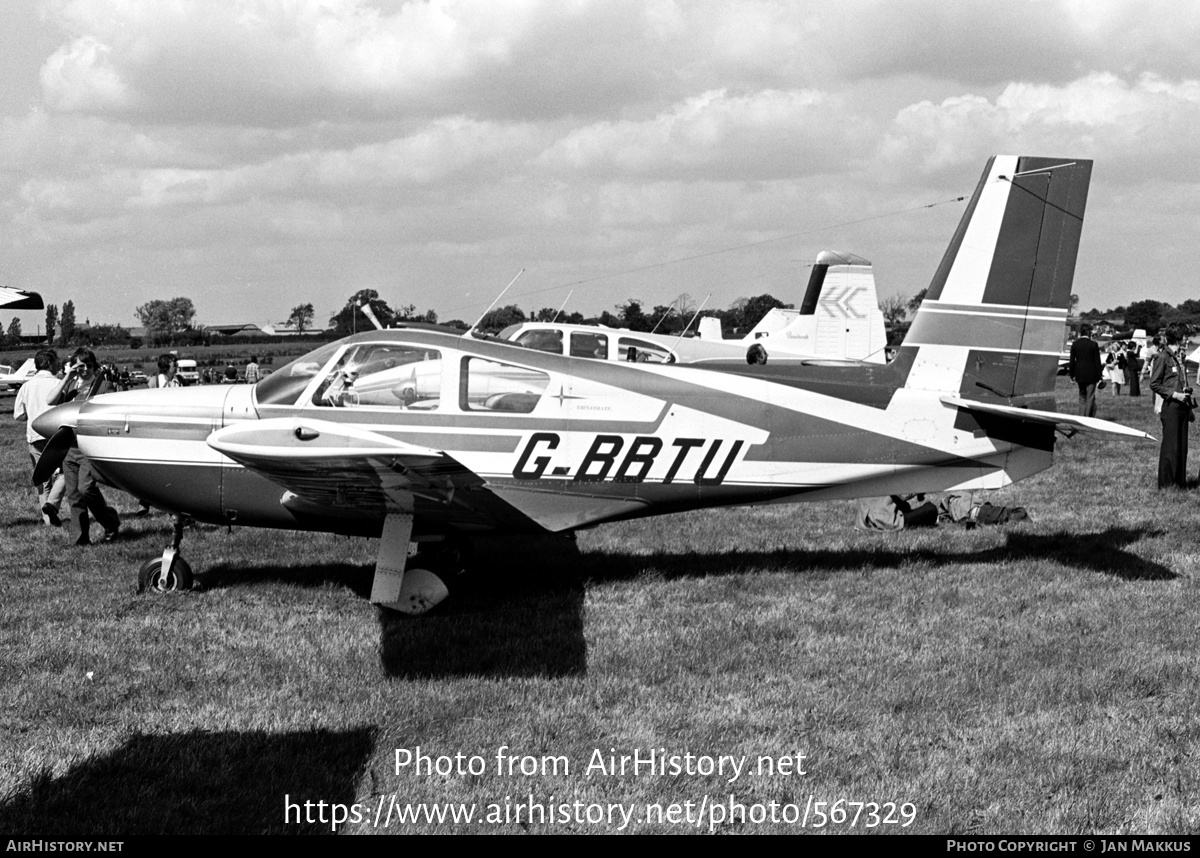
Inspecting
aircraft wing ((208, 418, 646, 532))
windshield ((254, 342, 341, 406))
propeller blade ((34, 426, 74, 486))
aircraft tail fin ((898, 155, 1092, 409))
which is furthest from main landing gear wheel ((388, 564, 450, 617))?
aircraft tail fin ((898, 155, 1092, 409))

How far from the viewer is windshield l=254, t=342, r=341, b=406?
720 centimetres

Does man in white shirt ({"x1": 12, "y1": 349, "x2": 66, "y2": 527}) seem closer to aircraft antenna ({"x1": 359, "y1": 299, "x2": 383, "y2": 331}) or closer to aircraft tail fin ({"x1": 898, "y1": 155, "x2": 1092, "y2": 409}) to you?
aircraft antenna ({"x1": 359, "y1": 299, "x2": 383, "y2": 331})

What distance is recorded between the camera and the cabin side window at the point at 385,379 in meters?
7.14

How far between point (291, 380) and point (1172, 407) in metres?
9.72

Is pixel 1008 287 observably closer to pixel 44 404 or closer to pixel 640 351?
pixel 44 404

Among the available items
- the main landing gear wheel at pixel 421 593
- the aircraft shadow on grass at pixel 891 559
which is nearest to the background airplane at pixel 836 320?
the aircraft shadow on grass at pixel 891 559

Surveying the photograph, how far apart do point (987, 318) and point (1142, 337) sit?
42705 millimetres

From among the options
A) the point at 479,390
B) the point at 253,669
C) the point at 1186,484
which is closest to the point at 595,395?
the point at 479,390

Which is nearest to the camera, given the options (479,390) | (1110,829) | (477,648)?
(1110,829)

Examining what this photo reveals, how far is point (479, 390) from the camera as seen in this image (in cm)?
717

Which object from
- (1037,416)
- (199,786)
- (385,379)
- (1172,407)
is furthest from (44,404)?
(1172,407)

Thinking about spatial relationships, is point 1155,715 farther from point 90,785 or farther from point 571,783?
point 90,785

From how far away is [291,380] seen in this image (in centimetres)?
732

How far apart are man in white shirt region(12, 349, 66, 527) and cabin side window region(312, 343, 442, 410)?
172 inches
